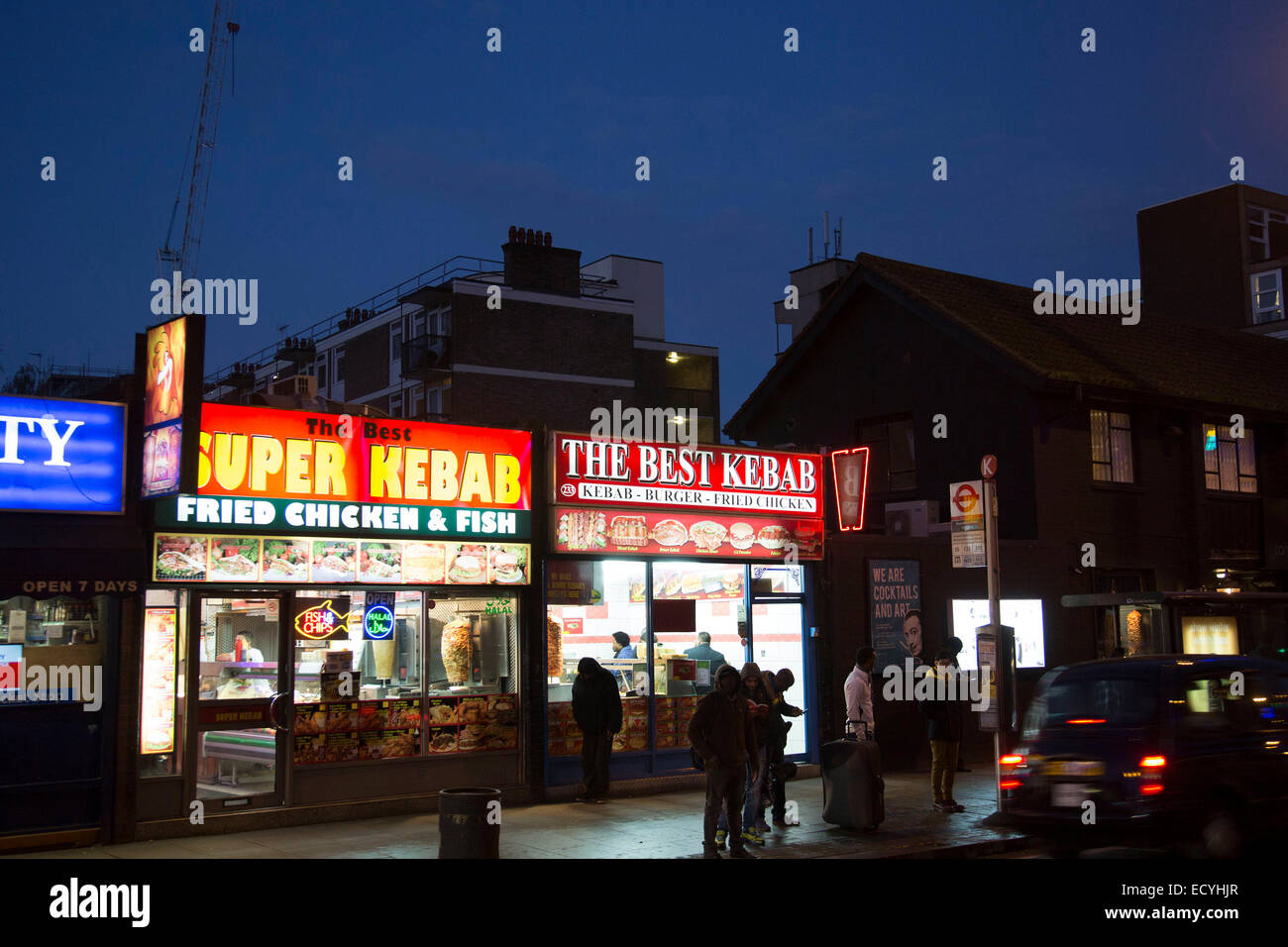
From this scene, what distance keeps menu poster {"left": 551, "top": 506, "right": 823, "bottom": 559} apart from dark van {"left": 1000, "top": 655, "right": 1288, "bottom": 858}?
20.6 ft

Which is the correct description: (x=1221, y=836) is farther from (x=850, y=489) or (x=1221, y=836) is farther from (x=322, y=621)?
(x=322, y=621)

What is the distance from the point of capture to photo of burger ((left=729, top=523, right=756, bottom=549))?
680 inches

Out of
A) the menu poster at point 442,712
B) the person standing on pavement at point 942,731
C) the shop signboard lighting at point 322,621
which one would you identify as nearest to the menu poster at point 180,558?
the shop signboard lighting at point 322,621

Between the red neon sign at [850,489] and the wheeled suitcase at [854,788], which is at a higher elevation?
the red neon sign at [850,489]

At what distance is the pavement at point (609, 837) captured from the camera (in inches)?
466

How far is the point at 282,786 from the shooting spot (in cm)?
1352

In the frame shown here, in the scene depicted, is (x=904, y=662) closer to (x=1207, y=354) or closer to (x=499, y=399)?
(x=1207, y=354)

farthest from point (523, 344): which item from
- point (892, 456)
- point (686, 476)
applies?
point (686, 476)

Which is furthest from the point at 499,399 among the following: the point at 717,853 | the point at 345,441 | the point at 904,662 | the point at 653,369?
the point at 717,853

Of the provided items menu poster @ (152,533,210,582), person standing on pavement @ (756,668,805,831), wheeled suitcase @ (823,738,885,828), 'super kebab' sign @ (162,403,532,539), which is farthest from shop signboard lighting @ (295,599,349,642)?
wheeled suitcase @ (823,738,885,828)

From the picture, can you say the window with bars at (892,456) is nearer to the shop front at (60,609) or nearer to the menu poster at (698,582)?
the menu poster at (698,582)

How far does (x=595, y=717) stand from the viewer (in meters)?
15.1

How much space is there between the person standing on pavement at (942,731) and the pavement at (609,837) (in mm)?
258

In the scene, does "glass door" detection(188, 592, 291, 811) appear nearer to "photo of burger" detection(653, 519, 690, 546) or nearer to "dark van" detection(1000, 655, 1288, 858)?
"photo of burger" detection(653, 519, 690, 546)
